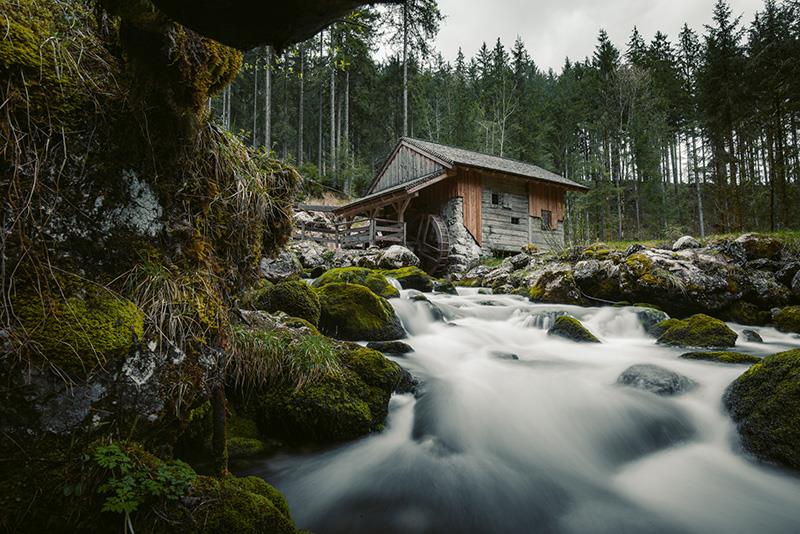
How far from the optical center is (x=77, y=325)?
1.76 meters

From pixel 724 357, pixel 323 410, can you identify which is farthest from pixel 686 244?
pixel 323 410

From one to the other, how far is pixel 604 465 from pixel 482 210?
15.9 meters

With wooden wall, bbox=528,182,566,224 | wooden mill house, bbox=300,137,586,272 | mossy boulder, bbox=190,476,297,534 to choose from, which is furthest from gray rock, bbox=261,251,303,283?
wooden wall, bbox=528,182,566,224

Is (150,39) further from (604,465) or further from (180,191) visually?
(604,465)

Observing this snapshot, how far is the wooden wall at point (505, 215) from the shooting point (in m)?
18.9

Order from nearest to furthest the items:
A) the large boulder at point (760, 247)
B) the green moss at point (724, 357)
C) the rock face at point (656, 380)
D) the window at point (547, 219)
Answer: the rock face at point (656, 380), the green moss at point (724, 357), the large boulder at point (760, 247), the window at point (547, 219)

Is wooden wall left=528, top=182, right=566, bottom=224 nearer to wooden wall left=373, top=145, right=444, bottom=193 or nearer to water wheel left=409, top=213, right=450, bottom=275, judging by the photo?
water wheel left=409, top=213, right=450, bottom=275

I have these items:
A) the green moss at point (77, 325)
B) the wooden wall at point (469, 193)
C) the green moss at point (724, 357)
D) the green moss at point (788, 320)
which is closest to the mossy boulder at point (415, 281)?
the wooden wall at point (469, 193)

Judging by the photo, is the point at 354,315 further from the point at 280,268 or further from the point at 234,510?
the point at 234,510

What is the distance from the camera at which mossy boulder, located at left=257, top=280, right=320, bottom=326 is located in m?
5.26

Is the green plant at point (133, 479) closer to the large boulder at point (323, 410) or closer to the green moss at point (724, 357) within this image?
the large boulder at point (323, 410)

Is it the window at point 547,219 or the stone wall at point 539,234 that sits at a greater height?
the window at point 547,219

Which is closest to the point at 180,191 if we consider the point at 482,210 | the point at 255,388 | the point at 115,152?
the point at 115,152

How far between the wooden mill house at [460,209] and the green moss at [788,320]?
8901mm
